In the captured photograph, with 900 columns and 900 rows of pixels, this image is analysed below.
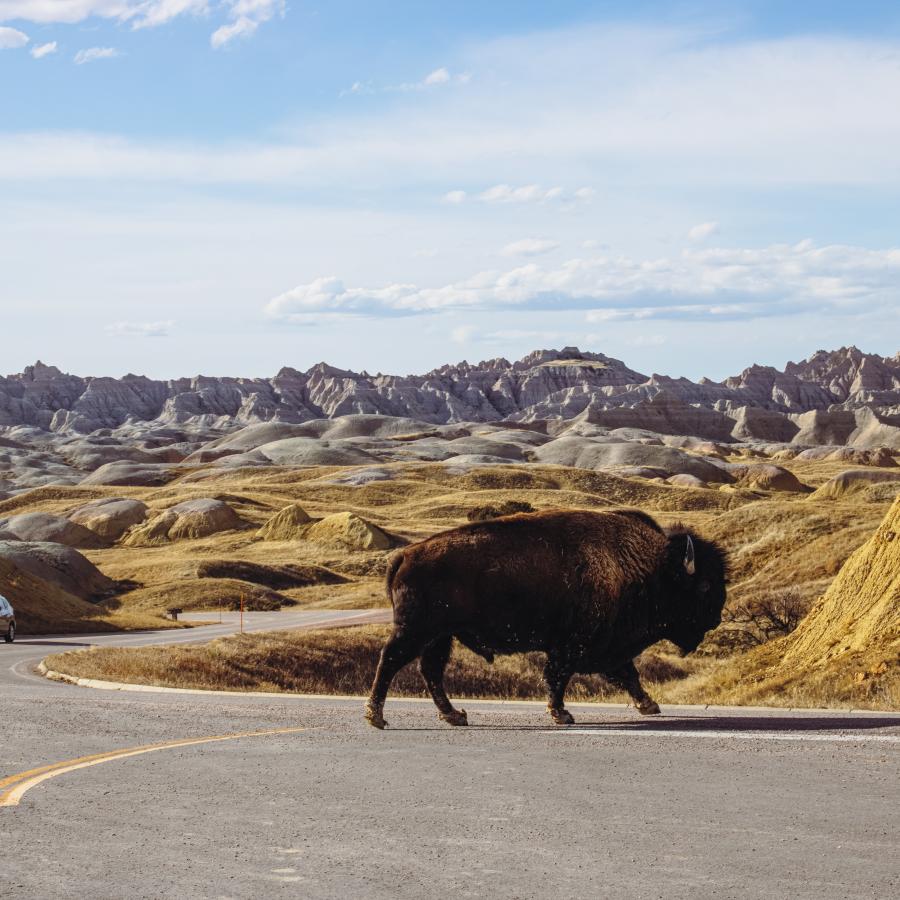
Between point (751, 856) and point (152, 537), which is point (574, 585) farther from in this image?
point (152, 537)

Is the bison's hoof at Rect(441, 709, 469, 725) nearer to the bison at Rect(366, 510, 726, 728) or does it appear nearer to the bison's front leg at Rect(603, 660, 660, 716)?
the bison at Rect(366, 510, 726, 728)

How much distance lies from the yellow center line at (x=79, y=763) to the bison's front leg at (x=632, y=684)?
3.42m

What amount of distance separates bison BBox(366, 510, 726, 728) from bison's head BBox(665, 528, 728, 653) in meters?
0.01

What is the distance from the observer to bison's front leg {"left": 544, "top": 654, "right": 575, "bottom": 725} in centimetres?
1330

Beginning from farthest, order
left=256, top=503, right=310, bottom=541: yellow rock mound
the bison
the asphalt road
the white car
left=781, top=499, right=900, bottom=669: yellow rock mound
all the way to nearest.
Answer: left=256, top=503, right=310, bottom=541: yellow rock mound
the white car
left=781, top=499, right=900, bottom=669: yellow rock mound
the bison
the asphalt road

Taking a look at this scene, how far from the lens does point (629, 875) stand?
6.93m

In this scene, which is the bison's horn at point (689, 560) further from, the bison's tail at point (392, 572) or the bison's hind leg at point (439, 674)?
the bison's tail at point (392, 572)

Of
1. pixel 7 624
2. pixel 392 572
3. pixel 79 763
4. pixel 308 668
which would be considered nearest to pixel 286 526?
pixel 7 624

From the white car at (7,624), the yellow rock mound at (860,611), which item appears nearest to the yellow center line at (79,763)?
the yellow rock mound at (860,611)

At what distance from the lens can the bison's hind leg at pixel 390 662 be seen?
1313cm

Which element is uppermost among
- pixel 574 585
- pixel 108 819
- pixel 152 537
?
pixel 574 585

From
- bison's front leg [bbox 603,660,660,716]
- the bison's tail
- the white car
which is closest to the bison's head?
bison's front leg [bbox 603,660,660,716]

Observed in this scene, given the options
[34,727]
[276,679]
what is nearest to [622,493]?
[276,679]

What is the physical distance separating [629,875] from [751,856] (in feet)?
2.77
